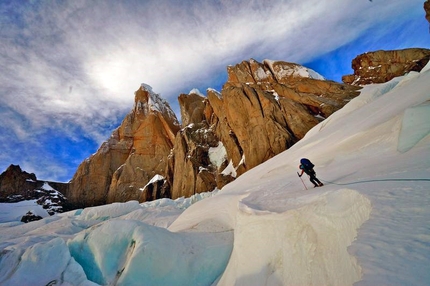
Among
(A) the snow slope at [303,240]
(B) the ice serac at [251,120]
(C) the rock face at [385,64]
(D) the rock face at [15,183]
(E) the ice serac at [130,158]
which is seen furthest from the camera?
(D) the rock face at [15,183]

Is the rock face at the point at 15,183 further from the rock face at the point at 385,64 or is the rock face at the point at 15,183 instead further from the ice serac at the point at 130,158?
the rock face at the point at 385,64

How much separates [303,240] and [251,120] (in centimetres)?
3601

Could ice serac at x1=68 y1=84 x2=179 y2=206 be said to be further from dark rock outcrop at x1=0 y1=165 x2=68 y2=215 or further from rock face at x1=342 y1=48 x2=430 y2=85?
rock face at x1=342 y1=48 x2=430 y2=85

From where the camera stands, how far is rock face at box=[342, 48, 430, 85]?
150 ft

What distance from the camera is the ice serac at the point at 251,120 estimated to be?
1449 inches

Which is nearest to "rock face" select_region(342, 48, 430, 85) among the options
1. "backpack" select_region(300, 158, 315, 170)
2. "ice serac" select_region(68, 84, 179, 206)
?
"backpack" select_region(300, 158, 315, 170)

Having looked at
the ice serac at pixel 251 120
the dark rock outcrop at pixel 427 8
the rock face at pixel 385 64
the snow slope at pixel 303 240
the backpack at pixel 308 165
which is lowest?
the snow slope at pixel 303 240

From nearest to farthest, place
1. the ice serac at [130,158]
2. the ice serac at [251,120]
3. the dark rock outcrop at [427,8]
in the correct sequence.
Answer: the ice serac at [251,120]
the dark rock outcrop at [427,8]
the ice serac at [130,158]

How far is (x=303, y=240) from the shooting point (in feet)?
15.0

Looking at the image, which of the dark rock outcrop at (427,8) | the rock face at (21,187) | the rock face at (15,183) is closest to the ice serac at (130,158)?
the rock face at (21,187)

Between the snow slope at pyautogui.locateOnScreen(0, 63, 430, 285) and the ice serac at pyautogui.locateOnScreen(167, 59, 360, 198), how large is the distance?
2426 centimetres

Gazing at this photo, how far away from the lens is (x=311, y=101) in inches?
1527

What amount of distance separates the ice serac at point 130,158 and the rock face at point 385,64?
52529 mm

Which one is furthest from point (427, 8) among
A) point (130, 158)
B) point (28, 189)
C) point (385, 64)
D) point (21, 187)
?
point (21, 187)
